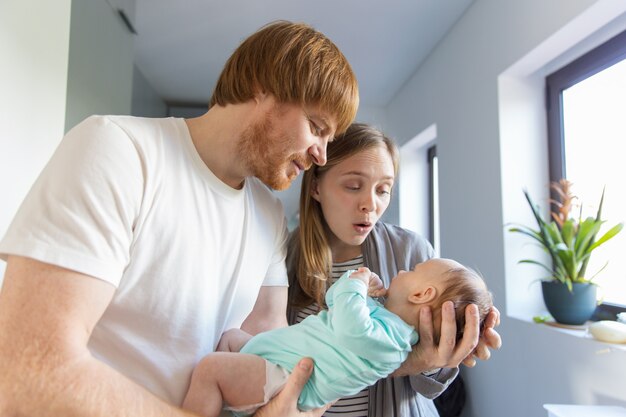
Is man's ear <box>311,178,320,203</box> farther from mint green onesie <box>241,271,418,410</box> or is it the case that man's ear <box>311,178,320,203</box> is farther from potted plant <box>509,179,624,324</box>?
potted plant <box>509,179,624,324</box>

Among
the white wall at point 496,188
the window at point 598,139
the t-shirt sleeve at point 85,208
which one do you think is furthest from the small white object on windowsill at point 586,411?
the t-shirt sleeve at point 85,208

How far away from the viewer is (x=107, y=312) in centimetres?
84

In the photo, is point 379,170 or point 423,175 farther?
point 423,175

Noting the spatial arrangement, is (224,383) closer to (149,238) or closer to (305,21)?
(149,238)

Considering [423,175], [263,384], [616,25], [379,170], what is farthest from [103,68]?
[423,175]

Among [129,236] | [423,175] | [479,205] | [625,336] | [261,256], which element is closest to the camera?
[129,236]

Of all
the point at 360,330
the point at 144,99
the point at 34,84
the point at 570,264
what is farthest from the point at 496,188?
the point at 144,99

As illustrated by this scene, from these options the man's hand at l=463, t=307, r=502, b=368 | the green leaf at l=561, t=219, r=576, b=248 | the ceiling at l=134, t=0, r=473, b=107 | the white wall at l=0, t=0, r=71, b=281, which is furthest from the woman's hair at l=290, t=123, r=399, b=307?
the ceiling at l=134, t=0, r=473, b=107

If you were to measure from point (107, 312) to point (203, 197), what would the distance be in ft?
1.00

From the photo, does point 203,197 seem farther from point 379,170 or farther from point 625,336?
point 625,336

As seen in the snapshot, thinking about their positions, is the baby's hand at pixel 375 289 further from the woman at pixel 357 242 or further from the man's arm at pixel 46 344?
the man's arm at pixel 46 344

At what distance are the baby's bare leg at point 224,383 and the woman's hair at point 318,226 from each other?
0.34 metres

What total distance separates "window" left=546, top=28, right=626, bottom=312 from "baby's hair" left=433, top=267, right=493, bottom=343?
1.53 metres

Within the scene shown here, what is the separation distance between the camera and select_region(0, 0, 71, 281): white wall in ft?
4.95
